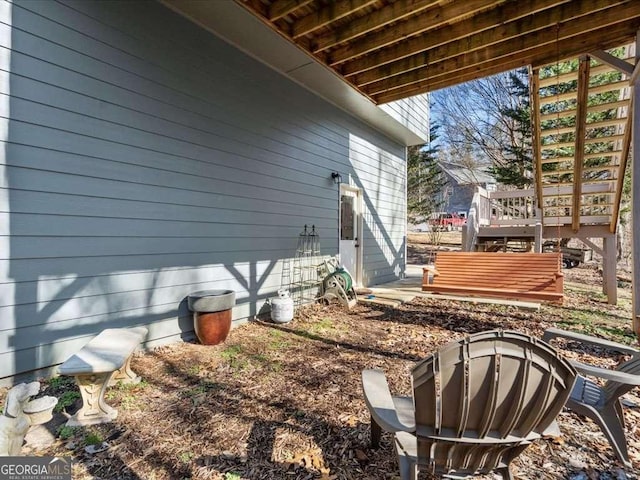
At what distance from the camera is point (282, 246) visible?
17.9ft

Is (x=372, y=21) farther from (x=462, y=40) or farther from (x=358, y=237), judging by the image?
(x=358, y=237)

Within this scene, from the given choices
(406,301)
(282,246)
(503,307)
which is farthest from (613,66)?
(282,246)

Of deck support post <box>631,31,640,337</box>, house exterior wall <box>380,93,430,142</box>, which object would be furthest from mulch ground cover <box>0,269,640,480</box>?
house exterior wall <box>380,93,430,142</box>

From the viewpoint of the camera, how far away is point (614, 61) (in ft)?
13.3

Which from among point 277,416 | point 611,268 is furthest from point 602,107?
point 277,416

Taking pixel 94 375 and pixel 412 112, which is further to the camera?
pixel 412 112

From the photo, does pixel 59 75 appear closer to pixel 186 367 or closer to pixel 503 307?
pixel 186 367

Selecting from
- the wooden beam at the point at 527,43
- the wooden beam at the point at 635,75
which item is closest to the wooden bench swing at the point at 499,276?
the wooden beam at the point at 635,75

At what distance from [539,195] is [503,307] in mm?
2463

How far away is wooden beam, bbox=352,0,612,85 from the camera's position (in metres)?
3.57

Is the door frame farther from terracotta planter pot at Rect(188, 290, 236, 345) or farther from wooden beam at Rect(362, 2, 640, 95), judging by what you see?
terracotta planter pot at Rect(188, 290, 236, 345)

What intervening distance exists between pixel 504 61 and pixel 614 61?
4.16 ft

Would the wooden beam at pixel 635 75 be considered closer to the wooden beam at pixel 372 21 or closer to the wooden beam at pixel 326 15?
the wooden beam at pixel 372 21

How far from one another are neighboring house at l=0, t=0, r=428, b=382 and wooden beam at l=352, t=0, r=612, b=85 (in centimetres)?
178
